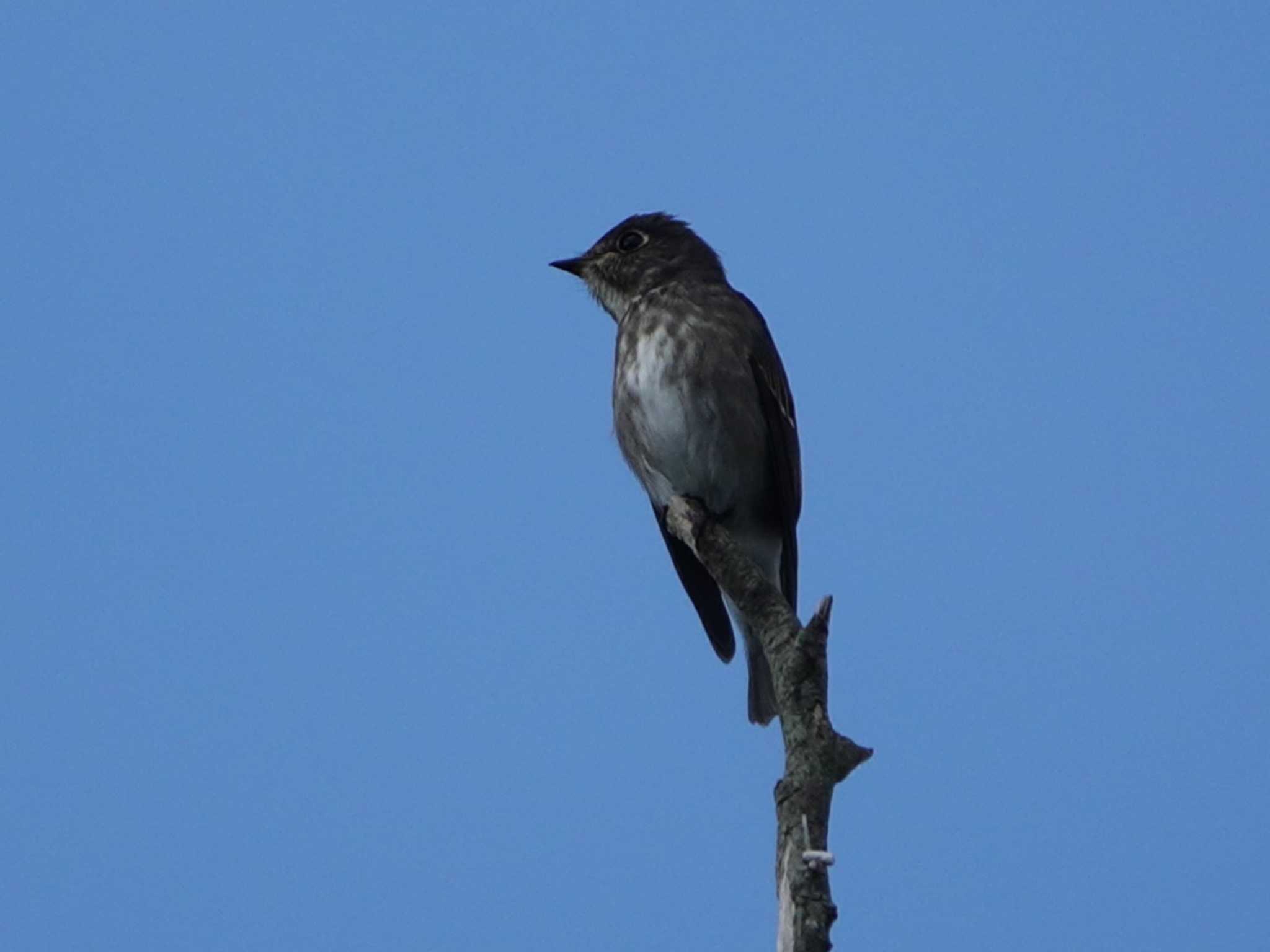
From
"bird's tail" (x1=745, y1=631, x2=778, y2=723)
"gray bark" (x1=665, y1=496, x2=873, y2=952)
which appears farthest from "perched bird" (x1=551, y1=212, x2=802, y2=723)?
"gray bark" (x1=665, y1=496, x2=873, y2=952)

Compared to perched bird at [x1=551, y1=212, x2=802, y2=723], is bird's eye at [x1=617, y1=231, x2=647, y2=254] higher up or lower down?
higher up

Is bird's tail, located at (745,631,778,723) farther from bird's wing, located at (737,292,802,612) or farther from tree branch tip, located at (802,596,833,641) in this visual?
tree branch tip, located at (802,596,833,641)

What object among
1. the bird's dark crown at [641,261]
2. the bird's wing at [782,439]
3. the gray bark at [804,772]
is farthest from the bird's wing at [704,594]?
the gray bark at [804,772]

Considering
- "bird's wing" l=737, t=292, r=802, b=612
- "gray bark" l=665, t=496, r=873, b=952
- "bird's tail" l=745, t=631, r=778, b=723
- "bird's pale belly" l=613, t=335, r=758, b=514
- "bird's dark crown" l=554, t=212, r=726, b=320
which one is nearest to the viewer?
"gray bark" l=665, t=496, r=873, b=952

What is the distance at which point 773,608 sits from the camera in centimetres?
661

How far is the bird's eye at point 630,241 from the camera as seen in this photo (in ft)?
34.7

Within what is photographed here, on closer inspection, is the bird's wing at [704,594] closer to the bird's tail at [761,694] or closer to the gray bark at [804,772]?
the bird's tail at [761,694]

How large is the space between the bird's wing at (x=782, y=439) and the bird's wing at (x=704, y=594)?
392 millimetres

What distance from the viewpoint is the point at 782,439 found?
9477 millimetres

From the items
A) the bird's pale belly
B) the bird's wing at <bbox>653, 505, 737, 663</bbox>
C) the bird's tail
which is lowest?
the bird's tail

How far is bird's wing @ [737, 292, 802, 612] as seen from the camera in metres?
9.49

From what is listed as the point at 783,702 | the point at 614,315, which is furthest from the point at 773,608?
the point at 614,315

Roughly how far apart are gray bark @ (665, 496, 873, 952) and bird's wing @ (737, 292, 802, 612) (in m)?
2.96

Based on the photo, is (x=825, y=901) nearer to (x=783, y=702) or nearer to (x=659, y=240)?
(x=783, y=702)
